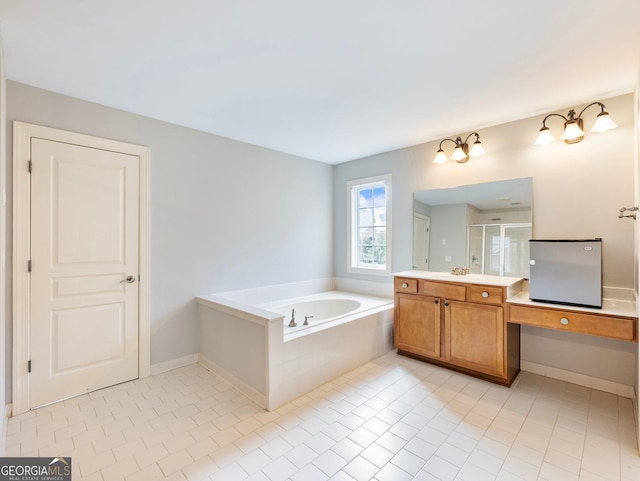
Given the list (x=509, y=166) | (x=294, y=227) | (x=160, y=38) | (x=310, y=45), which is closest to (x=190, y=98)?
→ (x=160, y=38)

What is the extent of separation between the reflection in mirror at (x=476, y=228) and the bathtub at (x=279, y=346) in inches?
34.3

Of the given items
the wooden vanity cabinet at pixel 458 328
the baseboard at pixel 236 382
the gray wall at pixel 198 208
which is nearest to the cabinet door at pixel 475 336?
the wooden vanity cabinet at pixel 458 328

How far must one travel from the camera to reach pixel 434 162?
3.38 metres

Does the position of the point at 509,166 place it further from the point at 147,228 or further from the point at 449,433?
the point at 147,228

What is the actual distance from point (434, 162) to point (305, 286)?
7.32 feet

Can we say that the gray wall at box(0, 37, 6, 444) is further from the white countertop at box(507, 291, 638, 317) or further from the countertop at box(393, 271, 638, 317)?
the white countertop at box(507, 291, 638, 317)

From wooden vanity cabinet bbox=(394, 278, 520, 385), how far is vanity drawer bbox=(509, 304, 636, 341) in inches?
6.0

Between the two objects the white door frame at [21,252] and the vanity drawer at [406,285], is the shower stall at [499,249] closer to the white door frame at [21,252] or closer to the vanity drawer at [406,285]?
the vanity drawer at [406,285]

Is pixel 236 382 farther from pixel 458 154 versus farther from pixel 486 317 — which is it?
pixel 458 154

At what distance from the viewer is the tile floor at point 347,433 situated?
1629 mm

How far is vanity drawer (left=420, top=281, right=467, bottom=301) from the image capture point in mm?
2748

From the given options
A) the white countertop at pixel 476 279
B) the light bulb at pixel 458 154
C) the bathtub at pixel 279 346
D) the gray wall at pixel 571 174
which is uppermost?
the light bulb at pixel 458 154

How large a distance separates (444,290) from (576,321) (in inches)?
37.8

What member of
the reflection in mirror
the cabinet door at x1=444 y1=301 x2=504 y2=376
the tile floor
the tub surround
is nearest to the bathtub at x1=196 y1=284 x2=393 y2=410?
the tile floor
